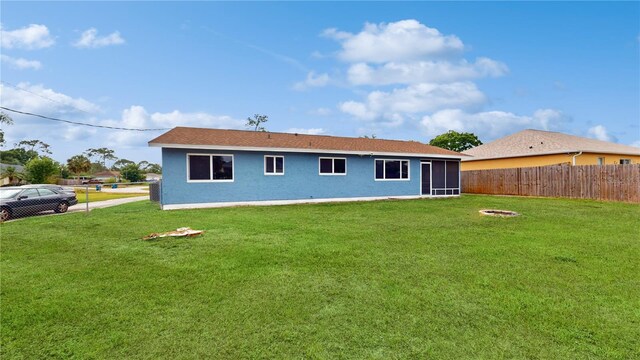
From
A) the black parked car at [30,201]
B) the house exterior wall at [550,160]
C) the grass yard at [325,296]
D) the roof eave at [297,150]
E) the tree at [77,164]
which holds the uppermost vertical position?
the tree at [77,164]

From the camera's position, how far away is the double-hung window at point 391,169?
59.4 ft

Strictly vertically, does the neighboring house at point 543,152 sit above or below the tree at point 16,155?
below

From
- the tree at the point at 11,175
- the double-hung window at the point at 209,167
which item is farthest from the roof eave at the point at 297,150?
the tree at the point at 11,175

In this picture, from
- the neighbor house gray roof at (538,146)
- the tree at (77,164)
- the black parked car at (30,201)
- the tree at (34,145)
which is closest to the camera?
the black parked car at (30,201)

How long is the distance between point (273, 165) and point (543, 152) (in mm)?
18855

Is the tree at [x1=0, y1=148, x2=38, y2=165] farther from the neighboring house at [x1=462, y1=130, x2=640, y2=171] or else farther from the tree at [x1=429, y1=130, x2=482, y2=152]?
the neighboring house at [x1=462, y1=130, x2=640, y2=171]

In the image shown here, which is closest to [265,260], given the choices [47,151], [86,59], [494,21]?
[494,21]

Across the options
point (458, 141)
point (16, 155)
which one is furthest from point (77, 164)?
point (458, 141)

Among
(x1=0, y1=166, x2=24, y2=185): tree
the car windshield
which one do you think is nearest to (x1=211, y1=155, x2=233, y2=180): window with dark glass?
the car windshield

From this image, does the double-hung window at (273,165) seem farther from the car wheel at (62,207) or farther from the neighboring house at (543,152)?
the neighboring house at (543,152)

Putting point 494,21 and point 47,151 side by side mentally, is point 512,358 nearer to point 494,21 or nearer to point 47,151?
point 494,21

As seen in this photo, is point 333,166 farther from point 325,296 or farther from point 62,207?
point 325,296

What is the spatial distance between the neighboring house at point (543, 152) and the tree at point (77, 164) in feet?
257

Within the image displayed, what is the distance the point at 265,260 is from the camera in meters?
5.35
